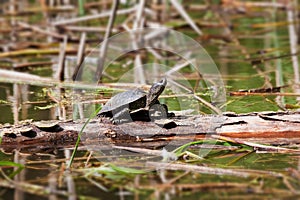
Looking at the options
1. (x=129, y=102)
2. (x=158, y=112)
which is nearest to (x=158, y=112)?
(x=158, y=112)

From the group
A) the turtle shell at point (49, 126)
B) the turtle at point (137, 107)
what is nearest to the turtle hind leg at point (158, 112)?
the turtle at point (137, 107)

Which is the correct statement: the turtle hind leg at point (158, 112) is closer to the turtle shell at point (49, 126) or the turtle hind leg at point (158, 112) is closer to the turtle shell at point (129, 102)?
the turtle shell at point (129, 102)

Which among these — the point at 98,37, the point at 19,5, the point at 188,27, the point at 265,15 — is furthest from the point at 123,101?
the point at 19,5

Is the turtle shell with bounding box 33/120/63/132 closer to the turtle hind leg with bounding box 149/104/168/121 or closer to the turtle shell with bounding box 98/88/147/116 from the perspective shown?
the turtle shell with bounding box 98/88/147/116

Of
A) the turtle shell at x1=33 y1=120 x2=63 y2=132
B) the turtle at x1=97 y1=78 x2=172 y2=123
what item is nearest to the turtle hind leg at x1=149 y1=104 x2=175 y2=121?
the turtle at x1=97 y1=78 x2=172 y2=123

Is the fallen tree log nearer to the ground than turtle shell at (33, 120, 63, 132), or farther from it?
nearer to the ground
